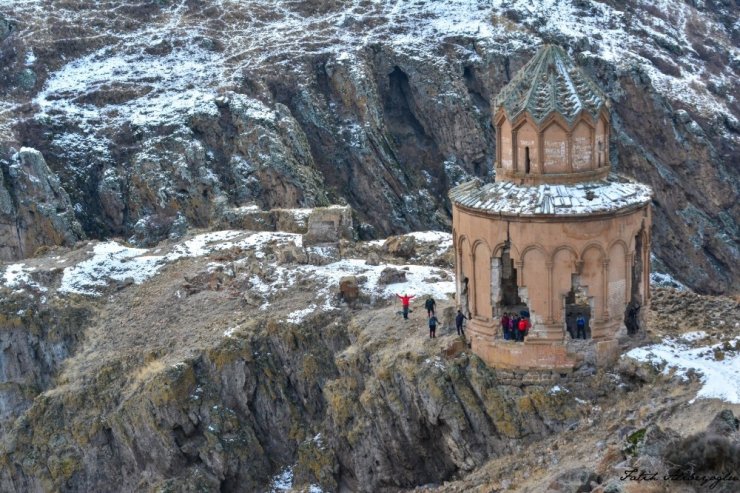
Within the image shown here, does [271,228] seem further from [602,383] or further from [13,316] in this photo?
[602,383]

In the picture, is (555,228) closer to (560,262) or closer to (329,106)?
(560,262)

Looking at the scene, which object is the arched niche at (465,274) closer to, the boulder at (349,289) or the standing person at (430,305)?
the standing person at (430,305)

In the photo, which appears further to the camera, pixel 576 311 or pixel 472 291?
pixel 576 311

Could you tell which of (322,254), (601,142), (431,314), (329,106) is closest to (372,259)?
(322,254)

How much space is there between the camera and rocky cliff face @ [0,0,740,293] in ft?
200

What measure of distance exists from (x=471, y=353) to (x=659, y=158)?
46188 millimetres

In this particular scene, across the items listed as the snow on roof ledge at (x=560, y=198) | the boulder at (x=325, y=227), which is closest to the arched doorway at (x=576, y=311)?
the snow on roof ledge at (x=560, y=198)

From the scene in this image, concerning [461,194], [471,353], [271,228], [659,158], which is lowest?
[659,158]

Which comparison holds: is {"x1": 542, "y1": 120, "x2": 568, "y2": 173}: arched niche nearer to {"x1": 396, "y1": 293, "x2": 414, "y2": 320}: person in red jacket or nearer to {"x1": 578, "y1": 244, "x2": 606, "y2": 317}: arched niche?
{"x1": 578, "y1": 244, "x2": 606, "y2": 317}: arched niche

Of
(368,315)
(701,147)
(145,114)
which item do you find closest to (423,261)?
(368,315)

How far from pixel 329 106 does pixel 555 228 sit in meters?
45.9

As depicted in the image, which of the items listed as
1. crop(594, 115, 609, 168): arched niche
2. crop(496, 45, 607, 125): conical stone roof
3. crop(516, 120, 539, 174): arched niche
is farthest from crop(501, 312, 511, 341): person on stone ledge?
crop(496, 45, 607, 125): conical stone roof

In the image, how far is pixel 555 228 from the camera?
2325cm

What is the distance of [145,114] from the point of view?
64125mm
